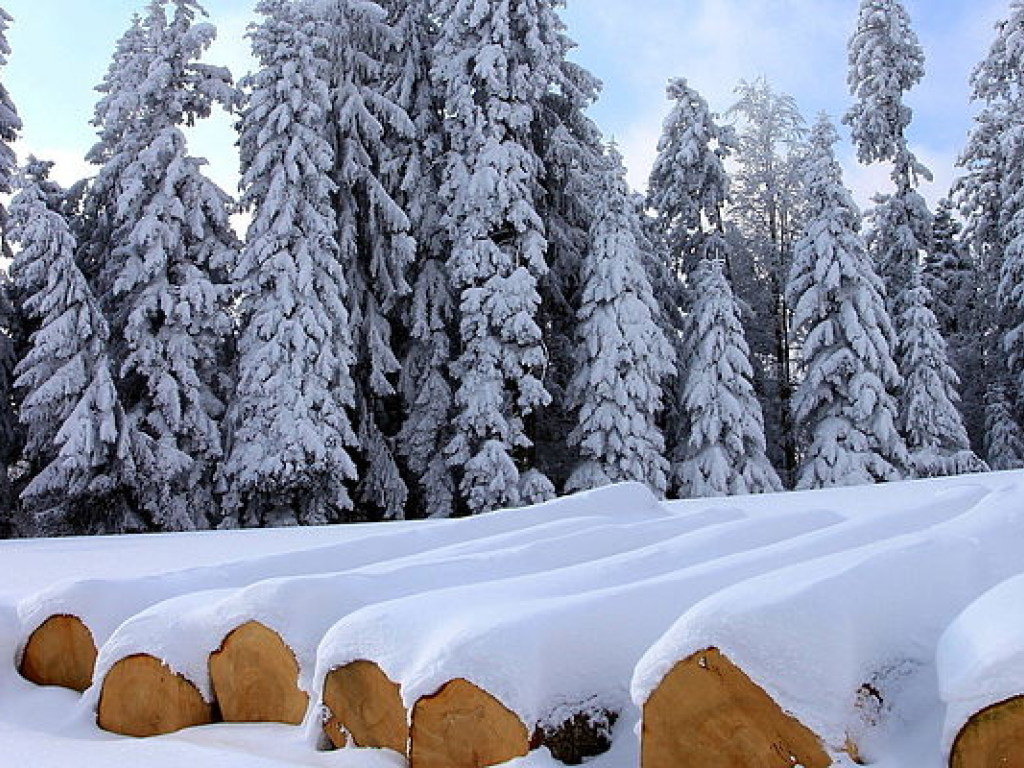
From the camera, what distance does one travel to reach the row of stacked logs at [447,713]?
1869 millimetres

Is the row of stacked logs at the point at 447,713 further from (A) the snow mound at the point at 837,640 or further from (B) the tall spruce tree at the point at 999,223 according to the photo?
(B) the tall spruce tree at the point at 999,223

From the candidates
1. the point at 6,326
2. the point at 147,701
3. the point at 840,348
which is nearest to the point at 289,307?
the point at 6,326

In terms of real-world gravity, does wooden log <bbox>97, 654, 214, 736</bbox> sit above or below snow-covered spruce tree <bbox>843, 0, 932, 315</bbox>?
below

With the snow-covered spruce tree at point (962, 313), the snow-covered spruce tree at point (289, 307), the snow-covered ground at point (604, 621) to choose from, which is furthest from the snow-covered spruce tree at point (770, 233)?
the snow-covered ground at point (604, 621)

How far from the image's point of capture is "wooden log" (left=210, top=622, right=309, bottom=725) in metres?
2.77

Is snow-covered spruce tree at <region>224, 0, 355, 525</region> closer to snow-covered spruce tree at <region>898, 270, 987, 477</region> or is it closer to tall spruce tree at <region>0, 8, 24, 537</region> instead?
tall spruce tree at <region>0, 8, 24, 537</region>

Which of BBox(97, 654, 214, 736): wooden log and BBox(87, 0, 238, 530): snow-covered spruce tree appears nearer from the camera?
BBox(97, 654, 214, 736): wooden log

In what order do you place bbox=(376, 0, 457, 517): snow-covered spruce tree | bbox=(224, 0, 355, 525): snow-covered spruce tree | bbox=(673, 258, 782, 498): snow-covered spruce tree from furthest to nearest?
bbox=(673, 258, 782, 498): snow-covered spruce tree
bbox=(376, 0, 457, 517): snow-covered spruce tree
bbox=(224, 0, 355, 525): snow-covered spruce tree

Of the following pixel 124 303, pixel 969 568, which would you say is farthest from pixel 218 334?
pixel 969 568

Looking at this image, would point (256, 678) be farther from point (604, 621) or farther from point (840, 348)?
point (840, 348)

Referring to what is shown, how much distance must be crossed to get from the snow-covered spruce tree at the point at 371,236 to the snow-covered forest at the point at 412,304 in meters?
0.06

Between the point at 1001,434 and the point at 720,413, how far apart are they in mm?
7683

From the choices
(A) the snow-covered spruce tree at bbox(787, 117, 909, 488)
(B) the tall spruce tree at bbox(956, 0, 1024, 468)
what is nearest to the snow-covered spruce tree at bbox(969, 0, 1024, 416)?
(B) the tall spruce tree at bbox(956, 0, 1024, 468)

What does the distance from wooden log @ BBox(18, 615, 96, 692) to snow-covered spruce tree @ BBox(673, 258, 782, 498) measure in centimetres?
1423
